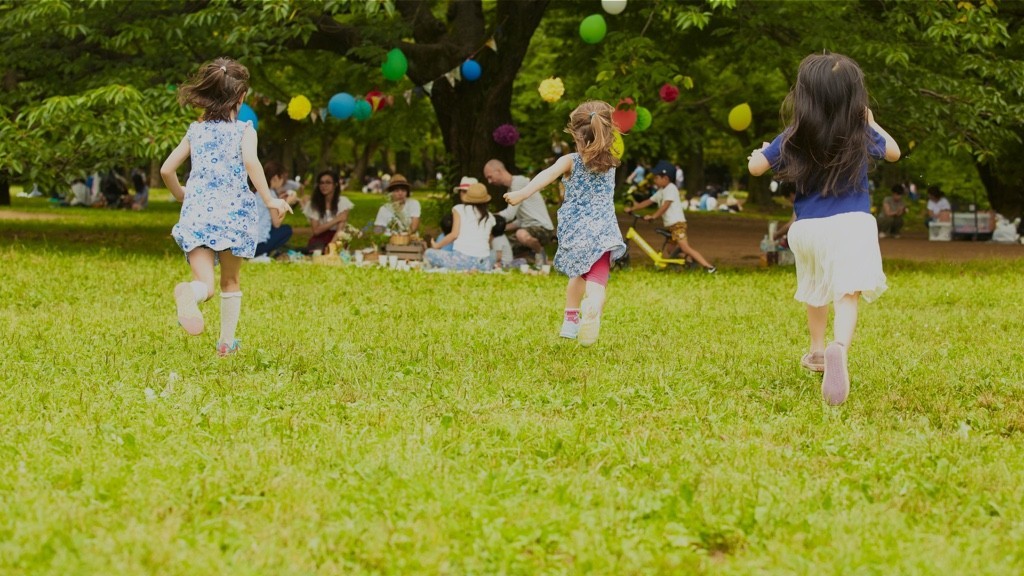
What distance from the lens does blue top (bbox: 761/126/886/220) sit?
669 centimetres

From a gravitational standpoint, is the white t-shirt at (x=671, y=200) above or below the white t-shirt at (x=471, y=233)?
above

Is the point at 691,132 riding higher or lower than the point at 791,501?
higher

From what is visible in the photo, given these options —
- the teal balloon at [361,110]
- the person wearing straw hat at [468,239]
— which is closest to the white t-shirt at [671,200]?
the person wearing straw hat at [468,239]

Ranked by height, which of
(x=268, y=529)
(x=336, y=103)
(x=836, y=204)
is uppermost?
(x=336, y=103)

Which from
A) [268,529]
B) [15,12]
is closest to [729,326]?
[268,529]

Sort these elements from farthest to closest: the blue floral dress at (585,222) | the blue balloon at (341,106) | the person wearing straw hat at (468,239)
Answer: the blue balloon at (341,106) → the person wearing straw hat at (468,239) → the blue floral dress at (585,222)

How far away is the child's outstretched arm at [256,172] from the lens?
7254 mm

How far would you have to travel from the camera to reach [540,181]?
7.98 meters

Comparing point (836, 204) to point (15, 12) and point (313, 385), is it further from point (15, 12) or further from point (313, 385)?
point (15, 12)

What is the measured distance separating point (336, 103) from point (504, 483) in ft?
44.4

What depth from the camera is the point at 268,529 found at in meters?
4.02

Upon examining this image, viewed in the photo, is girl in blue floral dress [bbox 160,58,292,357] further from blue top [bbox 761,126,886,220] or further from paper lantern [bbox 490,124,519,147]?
paper lantern [bbox 490,124,519,147]

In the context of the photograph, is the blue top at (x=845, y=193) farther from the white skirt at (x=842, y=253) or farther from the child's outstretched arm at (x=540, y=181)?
the child's outstretched arm at (x=540, y=181)

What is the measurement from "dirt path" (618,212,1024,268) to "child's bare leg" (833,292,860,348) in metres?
12.1
